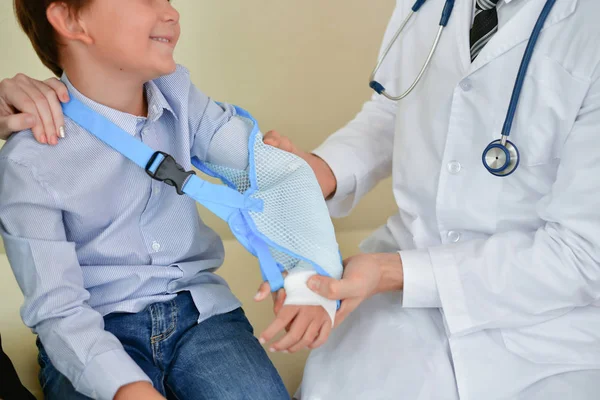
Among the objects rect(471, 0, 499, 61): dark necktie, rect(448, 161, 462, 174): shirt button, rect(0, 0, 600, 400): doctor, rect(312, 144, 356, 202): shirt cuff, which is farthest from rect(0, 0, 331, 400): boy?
rect(471, 0, 499, 61): dark necktie

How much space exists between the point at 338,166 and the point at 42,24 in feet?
1.97

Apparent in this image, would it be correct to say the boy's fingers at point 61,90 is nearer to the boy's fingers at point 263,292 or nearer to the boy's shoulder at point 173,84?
the boy's shoulder at point 173,84

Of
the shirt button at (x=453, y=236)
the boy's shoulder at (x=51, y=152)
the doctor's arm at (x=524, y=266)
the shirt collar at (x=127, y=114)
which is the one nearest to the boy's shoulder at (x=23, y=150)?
the boy's shoulder at (x=51, y=152)

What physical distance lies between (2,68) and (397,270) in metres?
1.22

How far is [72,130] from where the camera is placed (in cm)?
110

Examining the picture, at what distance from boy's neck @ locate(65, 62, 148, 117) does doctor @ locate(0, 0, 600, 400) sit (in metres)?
0.09

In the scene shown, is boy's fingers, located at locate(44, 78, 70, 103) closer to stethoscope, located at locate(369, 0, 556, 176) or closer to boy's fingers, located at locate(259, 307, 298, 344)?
boy's fingers, located at locate(259, 307, 298, 344)

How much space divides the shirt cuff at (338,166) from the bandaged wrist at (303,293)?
34cm

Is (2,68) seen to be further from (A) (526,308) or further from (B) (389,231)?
(A) (526,308)

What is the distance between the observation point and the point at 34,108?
3.51 ft

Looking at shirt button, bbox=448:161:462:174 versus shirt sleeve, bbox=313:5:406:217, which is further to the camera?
shirt sleeve, bbox=313:5:406:217

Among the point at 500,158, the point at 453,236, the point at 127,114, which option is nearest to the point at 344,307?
the point at 453,236

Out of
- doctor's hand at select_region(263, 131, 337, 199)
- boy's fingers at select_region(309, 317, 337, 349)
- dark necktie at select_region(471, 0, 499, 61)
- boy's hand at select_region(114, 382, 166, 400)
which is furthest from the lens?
doctor's hand at select_region(263, 131, 337, 199)

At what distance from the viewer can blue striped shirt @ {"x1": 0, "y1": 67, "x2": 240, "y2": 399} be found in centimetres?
102
